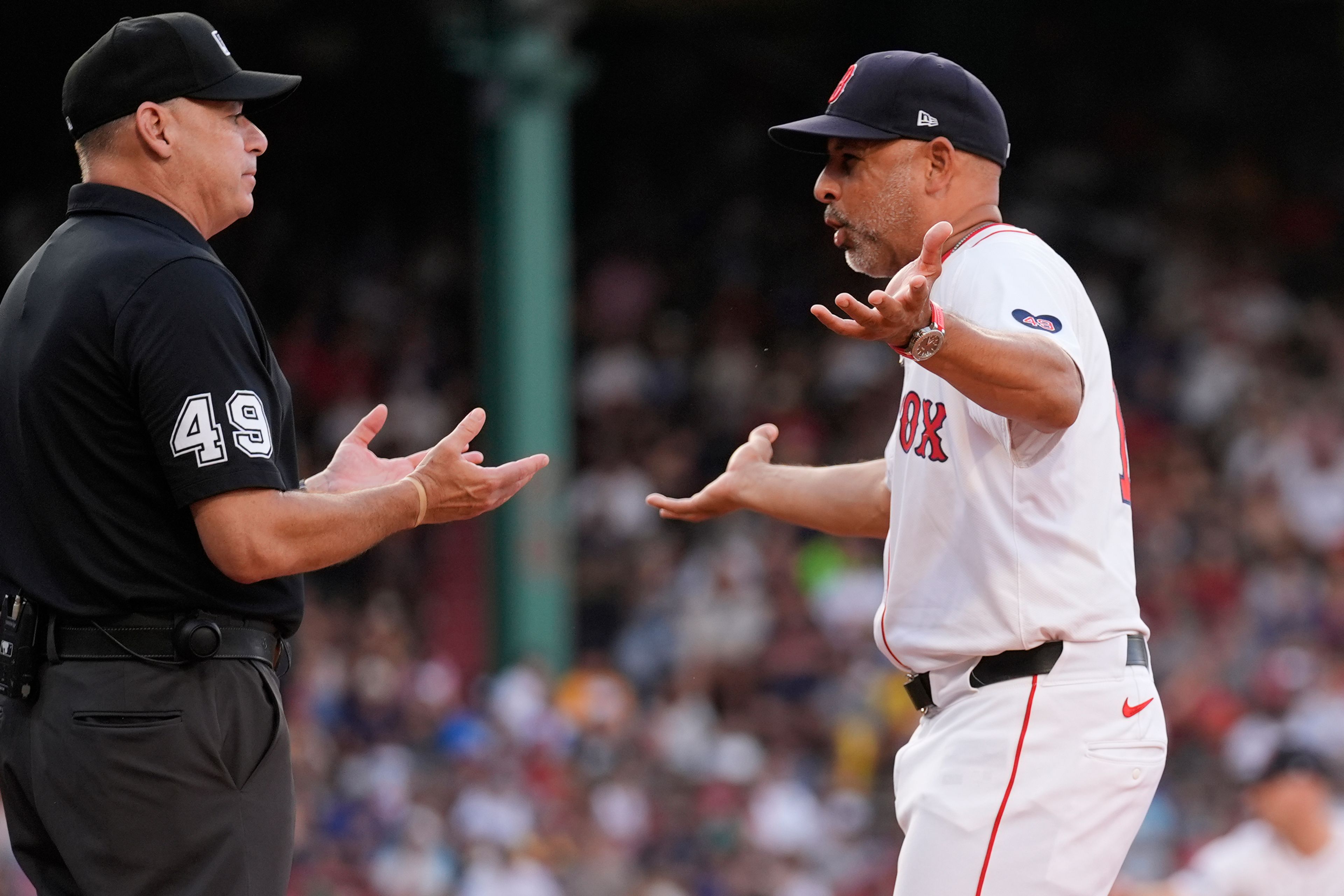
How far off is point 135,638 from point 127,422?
0.38m

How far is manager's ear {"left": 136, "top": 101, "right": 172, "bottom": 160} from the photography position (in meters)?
3.08

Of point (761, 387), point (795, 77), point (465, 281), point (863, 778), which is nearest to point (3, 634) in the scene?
point (863, 778)

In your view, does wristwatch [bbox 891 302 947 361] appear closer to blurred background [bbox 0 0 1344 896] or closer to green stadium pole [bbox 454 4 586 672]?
blurred background [bbox 0 0 1344 896]

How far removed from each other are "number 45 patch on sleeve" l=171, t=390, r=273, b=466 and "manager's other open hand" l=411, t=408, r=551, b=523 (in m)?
0.35

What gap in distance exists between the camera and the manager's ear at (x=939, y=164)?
135 inches

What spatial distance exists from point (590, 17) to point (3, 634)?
47.6 feet

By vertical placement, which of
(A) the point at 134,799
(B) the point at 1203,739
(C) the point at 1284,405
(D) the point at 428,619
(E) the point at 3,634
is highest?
(E) the point at 3,634

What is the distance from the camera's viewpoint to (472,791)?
9.12 metres

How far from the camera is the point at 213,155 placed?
3170 millimetres

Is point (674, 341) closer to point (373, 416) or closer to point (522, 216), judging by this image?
point (522, 216)

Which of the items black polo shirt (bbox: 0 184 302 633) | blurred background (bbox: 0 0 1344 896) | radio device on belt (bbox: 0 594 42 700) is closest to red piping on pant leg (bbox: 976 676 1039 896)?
black polo shirt (bbox: 0 184 302 633)

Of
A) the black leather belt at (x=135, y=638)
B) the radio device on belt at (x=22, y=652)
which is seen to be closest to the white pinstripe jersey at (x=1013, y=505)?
the black leather belt at (x=135, y=638)

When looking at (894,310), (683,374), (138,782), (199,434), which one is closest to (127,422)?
(199,434)

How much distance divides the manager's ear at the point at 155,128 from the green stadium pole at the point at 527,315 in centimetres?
809
